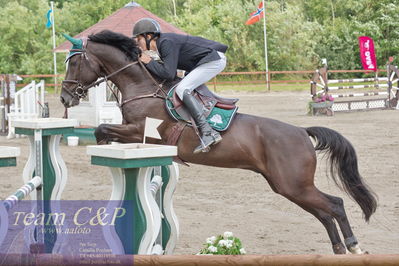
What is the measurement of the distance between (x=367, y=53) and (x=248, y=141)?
17.7m

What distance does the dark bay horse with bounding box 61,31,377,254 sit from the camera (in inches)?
186

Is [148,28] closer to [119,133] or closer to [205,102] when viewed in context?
[205,102]

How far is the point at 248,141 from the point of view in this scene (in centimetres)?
488

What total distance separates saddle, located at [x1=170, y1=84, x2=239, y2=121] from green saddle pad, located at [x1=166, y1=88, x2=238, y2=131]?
0.02m

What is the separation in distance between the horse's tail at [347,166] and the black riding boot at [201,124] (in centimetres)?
77

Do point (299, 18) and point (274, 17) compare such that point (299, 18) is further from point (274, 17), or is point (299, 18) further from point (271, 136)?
point (271, 136)

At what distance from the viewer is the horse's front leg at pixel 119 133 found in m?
4.77

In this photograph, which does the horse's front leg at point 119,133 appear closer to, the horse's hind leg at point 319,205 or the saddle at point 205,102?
the saddle at point 205,102

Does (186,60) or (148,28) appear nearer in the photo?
(148,28)

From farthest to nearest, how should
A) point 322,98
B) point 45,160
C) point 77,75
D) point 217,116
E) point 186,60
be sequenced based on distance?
point 322,98 → point 77,75 → point 186,60 → point 217,116 → point 45,160

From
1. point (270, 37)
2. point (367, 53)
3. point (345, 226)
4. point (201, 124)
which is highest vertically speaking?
point (270, 37)

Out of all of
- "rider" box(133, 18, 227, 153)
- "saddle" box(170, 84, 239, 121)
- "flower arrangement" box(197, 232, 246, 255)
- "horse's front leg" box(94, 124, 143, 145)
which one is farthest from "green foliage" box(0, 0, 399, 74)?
"flower arrangement" box(197, 232, 246, 255)

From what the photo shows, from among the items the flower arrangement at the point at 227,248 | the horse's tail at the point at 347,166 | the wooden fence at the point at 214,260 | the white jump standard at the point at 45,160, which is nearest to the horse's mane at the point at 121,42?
the white jump standard at the point at 45,160

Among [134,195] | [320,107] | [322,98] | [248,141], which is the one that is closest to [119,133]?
[248,141]
